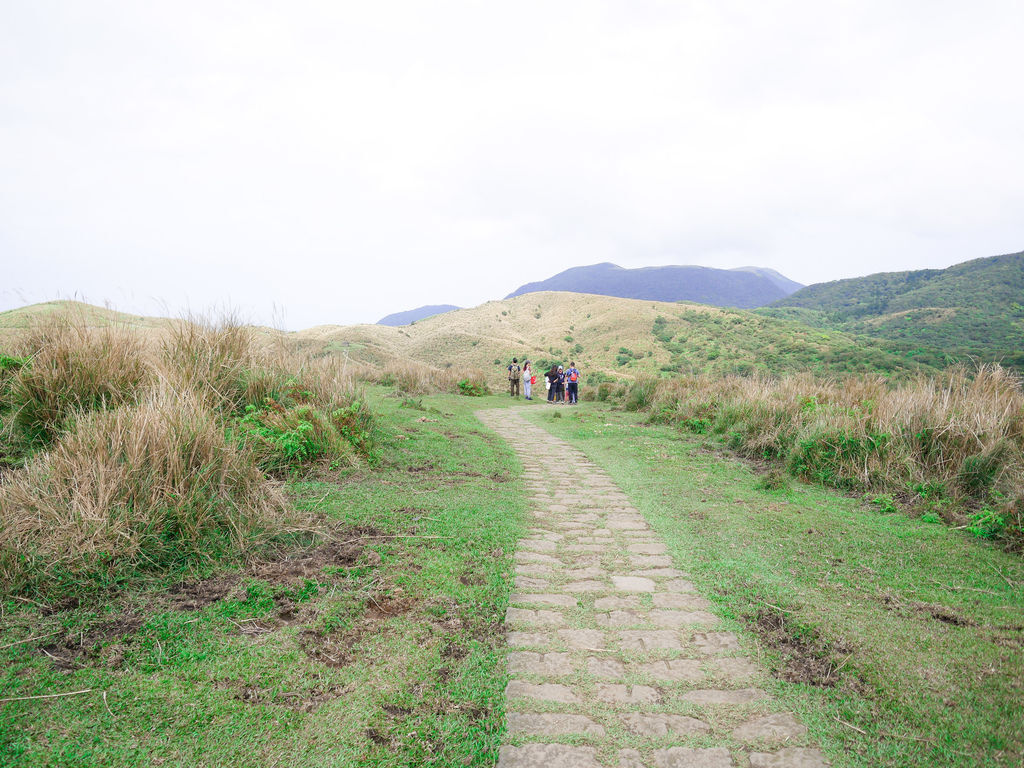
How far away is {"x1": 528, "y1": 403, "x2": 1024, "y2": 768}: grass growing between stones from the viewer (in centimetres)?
216

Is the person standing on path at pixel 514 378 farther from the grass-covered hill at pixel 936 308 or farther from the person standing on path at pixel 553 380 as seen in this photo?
the grass-covered hill at pixel 936 308

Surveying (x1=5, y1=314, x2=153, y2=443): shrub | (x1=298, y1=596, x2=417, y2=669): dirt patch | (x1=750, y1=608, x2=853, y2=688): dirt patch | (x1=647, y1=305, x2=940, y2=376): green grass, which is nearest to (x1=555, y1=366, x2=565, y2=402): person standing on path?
(x1=647, y1=305, x2=940, y2=376): green grass

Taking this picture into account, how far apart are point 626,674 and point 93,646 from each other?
8.63ft

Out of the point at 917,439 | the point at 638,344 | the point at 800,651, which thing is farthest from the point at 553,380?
the point at 638,344

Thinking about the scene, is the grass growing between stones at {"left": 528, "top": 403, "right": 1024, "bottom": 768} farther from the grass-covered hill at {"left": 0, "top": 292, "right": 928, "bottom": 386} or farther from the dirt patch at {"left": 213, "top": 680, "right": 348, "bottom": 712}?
the grass-covered hill at {"left": 0, "top": 292, "right": 928, "bottom": 386}

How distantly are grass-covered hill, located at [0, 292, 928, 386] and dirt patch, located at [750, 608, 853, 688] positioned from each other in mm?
26851

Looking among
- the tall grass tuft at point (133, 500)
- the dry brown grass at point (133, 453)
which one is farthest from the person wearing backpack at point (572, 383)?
the tall grass tuft at point (133, 500)

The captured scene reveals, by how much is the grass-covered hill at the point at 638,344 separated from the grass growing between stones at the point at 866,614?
25255 mm

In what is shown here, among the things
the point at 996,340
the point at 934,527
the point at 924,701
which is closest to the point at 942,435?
the point at 934,527

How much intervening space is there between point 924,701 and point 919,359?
3988cm

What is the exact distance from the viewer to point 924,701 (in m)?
2.30

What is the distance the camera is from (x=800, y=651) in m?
2.84

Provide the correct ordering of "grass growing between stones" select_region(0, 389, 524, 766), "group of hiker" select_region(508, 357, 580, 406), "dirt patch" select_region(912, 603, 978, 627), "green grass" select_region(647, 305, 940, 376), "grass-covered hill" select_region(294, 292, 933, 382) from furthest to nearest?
"grass-covered hill" select_region(294, 292, 933, 382), "green grass" select_region(647, 305, 940, 376), "group of hiker" select_region(508, 357, 580, 406), "dirt patch" select_region(912, 603, 978, 627), "grass growing between stones" select_region(0, 389, 524, 766)

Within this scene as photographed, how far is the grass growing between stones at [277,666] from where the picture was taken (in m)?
1.89
